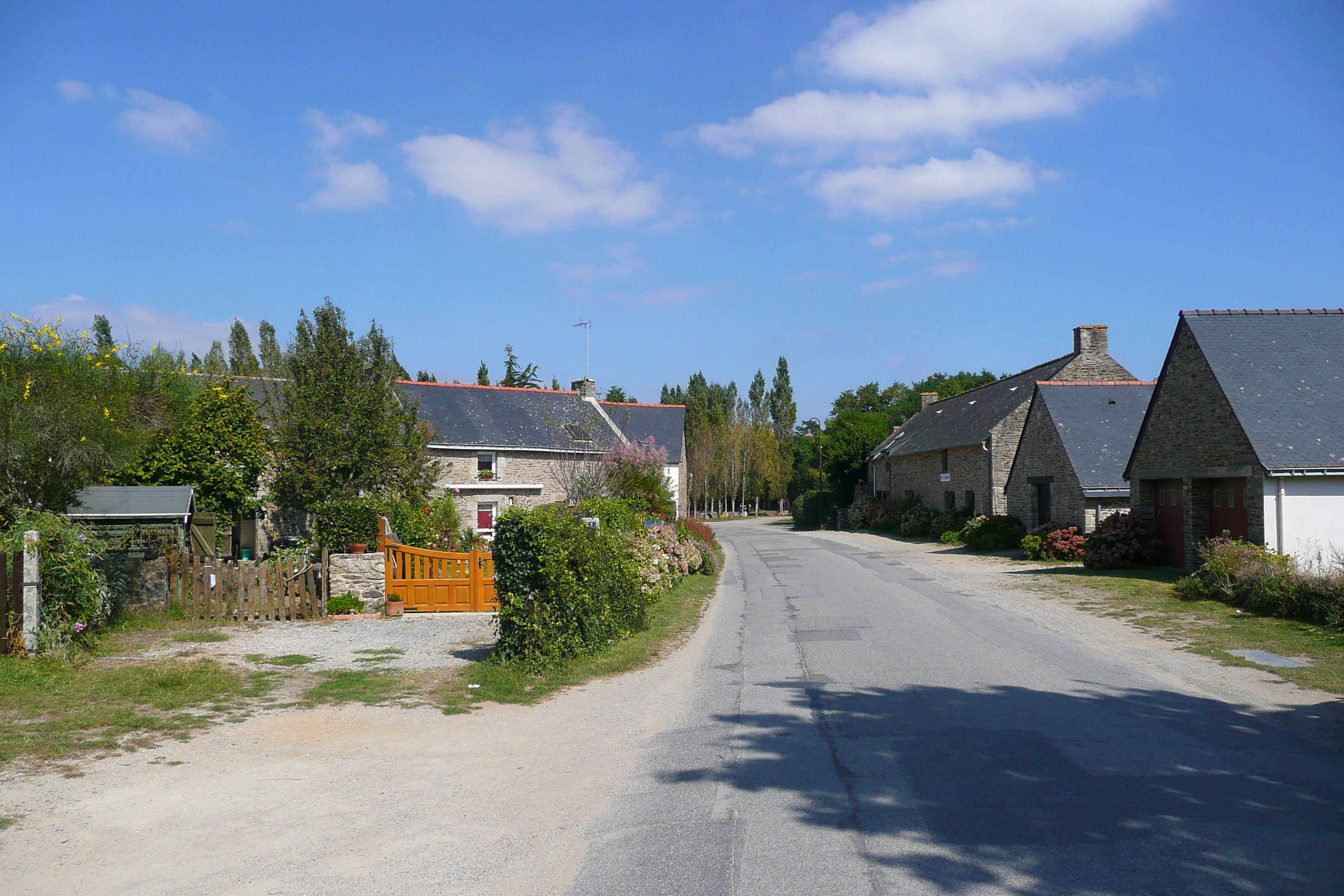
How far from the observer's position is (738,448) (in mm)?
79188

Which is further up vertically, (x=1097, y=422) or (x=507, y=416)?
(x=507, y=416)

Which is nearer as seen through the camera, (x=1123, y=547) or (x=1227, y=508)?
(x=1227, y=508)

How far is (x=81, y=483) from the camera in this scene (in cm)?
1650

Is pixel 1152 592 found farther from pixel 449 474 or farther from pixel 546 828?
pixel 449 474

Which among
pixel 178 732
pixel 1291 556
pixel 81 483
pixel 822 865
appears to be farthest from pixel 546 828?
pixel 1291 556

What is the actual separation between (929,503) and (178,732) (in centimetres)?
3930

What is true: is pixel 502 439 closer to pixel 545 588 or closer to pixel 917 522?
pixel 917 522

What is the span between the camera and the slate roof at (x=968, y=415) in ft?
122

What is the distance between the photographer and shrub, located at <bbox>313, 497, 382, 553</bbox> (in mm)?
16750

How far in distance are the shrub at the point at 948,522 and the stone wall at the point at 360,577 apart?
26.8 meters

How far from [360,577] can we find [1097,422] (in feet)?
78.9

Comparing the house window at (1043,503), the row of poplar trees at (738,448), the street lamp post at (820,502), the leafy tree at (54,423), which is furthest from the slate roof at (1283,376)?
the row of poplar trees at (738,448)

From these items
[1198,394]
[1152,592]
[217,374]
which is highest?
[217,374]

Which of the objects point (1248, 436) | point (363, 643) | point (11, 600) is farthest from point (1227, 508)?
point (11, 600)
